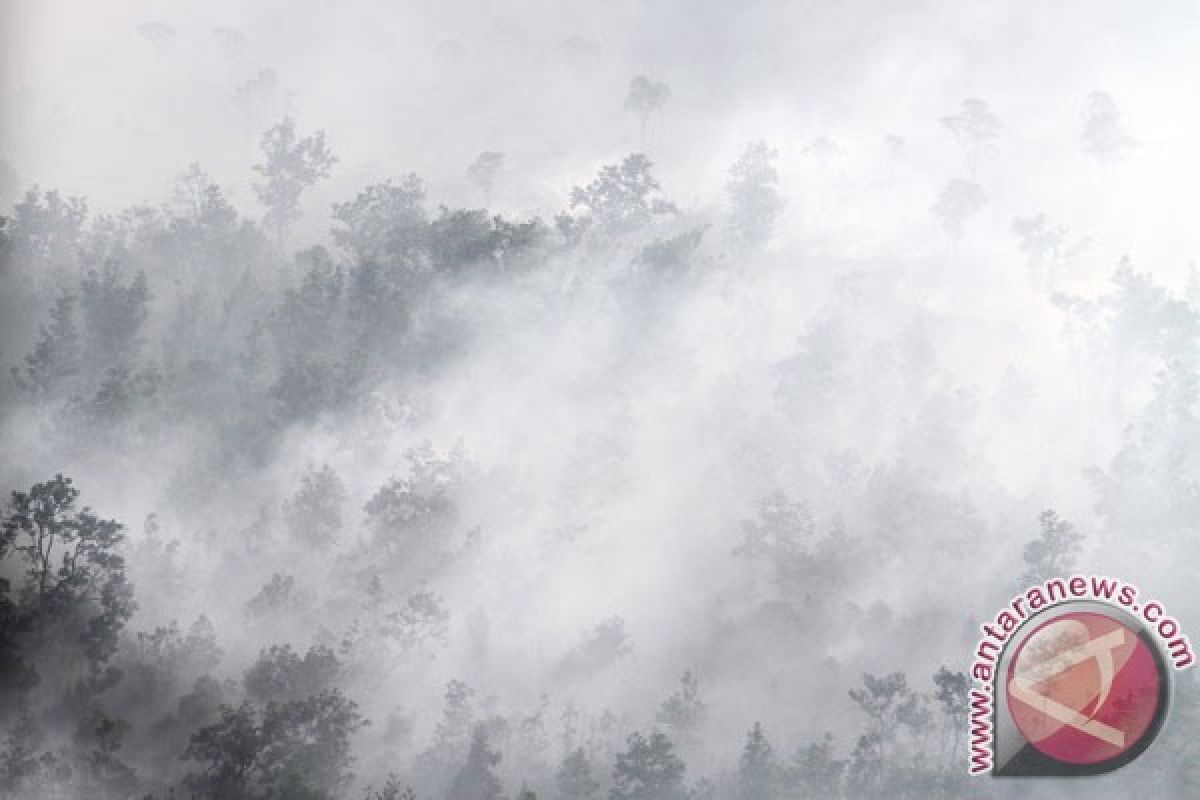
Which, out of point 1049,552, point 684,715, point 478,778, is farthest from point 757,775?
point 1049,552

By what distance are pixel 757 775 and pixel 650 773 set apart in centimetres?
613

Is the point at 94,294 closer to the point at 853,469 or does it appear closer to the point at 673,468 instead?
the point at 673,468

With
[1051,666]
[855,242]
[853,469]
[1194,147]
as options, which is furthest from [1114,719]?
[1194,147]

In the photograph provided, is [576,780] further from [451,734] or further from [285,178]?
[285,178]

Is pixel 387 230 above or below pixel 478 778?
above

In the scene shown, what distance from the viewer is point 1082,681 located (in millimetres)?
32375

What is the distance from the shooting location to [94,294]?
6975cm

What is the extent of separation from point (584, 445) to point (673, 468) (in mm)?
7605

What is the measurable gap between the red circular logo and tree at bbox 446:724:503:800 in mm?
28401

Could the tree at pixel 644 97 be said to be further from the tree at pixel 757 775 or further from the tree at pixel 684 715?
the tree at pixel 757 775

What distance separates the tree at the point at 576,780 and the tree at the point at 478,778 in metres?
3.31

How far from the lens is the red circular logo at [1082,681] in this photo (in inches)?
1280

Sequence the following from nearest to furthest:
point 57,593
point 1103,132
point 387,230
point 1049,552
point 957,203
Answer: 1. point 57,593
2. point 1049,552
3. point 387,230
4. point 957,203
5. point 1103,132

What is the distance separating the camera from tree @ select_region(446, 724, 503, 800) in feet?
170
